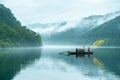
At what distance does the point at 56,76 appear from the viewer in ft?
231

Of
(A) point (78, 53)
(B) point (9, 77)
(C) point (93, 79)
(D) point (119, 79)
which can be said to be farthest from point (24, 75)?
(A) point (78, 53)

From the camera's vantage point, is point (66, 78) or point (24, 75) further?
point (24, 75)

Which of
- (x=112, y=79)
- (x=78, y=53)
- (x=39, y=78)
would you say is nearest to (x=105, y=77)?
(x=112, y=79)

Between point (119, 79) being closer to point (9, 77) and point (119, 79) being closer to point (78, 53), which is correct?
point (9, 77)

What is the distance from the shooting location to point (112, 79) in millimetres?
65062

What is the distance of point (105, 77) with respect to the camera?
6812 cm

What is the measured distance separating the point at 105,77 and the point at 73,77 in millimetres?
6852

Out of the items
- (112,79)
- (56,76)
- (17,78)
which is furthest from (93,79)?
(17,78)

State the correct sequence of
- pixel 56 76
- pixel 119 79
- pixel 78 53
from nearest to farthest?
1. pixel 119 79
2. pixel 56 76
3. pixel 78 53

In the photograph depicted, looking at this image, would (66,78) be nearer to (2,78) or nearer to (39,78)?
(39,78)

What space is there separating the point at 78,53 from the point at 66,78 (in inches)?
4109

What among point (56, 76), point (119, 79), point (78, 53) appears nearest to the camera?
point (119, 79)

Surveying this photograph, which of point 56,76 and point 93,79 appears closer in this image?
point 93,79

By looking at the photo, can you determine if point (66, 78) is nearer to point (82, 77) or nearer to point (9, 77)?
point (82, 77)
